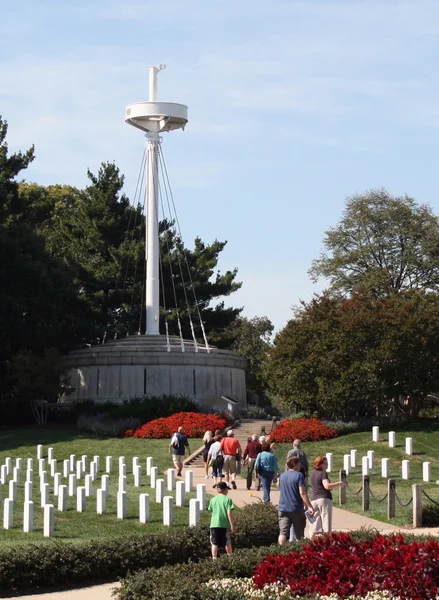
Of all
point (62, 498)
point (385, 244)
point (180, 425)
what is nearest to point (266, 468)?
point (62, 498)

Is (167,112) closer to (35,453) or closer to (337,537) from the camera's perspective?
(35,453)

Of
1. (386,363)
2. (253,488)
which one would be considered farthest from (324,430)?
(253,488)

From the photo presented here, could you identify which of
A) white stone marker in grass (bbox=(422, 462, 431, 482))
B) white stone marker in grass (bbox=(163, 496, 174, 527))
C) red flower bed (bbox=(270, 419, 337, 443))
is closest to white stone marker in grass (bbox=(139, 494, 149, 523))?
white stone marker in grass (bbox=(163, 496, 174, 527))

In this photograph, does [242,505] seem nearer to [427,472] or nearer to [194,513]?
[194,513]

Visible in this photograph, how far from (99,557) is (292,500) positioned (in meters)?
3.10

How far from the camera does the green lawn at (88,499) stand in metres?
19.5

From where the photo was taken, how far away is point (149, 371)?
48000 mm

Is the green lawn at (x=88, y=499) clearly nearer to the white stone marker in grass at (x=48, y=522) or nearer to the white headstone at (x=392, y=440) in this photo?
the white stone marker in grass at (x=48, y=522)

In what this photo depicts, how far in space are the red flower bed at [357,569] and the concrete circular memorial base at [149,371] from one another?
1329 inches

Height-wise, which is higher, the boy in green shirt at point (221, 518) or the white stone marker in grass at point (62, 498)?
the boy in green shirt at point (221, 518)

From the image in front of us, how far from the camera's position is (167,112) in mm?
50625

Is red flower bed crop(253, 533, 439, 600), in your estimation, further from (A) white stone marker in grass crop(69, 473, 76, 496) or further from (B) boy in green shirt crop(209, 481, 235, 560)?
(A) white stone marker in grass crop(69, 473, 76, 496)

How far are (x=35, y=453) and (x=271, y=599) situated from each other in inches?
1059

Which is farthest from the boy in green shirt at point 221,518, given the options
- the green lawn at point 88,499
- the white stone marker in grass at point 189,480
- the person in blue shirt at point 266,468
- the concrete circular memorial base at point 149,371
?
the concrete circular memorial base at point 149,371
